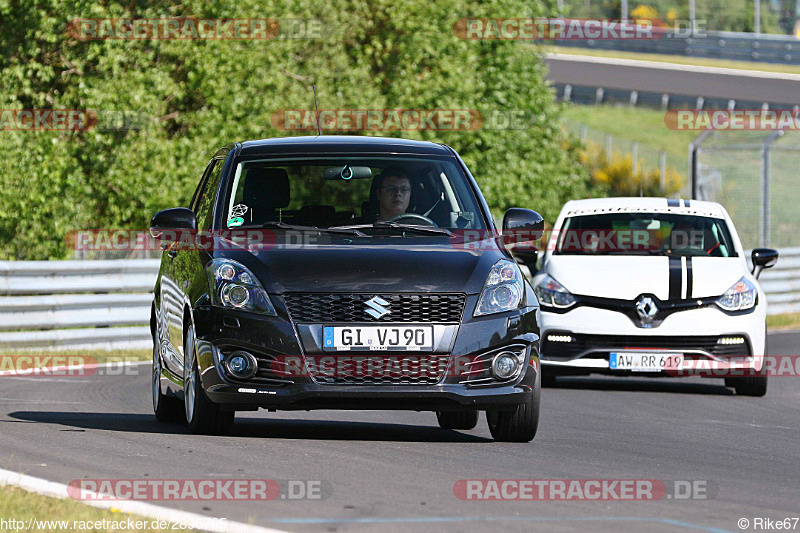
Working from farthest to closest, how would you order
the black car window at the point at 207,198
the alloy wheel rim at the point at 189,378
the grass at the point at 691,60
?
the grass at the point at 691,60 → the black car window at the point at 207,198 → the alloy wheel rim at the point at 189,378

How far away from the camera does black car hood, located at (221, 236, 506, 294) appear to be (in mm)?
8656

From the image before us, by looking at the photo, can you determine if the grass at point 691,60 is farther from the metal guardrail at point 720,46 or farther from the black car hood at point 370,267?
the black car hood at point 370,267

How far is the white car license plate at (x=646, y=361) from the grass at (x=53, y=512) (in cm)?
756

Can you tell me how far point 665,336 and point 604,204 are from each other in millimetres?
2082

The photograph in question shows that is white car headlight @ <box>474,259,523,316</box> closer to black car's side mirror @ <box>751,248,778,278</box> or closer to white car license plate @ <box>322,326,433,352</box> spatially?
white car license plate @ <box>322,326,433,352</box>

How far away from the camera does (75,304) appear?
18.1 m

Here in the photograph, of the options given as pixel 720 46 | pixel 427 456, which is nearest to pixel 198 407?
pixel 427 456

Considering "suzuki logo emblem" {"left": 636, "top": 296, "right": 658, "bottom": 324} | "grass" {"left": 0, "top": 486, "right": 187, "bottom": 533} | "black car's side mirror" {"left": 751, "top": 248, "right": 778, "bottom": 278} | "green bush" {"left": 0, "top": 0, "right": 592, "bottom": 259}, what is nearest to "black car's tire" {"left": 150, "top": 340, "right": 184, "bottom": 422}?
"grass" {"left": 0, "top": 486, "right": 187, "bottom": 533}

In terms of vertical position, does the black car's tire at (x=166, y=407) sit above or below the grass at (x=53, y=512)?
below

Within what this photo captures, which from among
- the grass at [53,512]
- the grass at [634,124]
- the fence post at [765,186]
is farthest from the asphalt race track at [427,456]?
the grass at [634,124]

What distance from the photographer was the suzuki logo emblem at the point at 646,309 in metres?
13.6

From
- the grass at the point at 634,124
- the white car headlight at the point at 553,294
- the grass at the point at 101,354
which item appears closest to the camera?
the white car headlight at the point at 553,294

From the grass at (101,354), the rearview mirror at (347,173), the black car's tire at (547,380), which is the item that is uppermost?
the rearview mirror at (347,173)

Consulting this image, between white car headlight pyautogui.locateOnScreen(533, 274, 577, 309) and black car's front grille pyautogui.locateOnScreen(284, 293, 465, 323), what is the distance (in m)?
5.34
